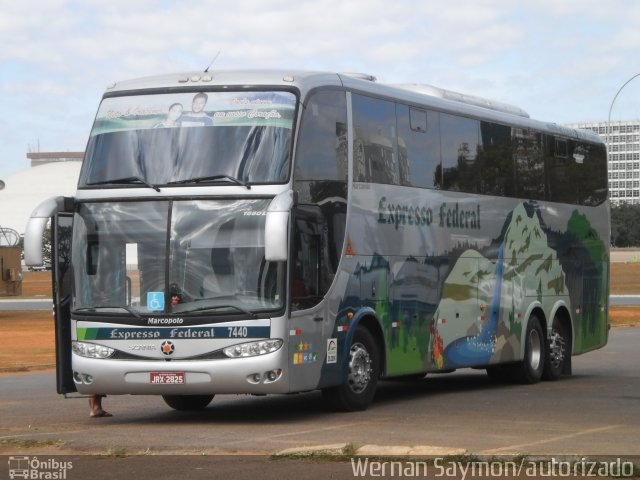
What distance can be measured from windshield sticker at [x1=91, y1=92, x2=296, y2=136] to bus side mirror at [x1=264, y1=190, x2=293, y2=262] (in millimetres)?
1339

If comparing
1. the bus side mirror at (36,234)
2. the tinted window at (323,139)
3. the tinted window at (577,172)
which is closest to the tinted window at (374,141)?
the tinted window at (323,139)

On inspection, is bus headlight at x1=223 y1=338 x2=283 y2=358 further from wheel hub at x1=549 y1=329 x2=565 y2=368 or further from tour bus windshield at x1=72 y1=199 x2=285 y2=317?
wheel hub at x1=549 y1=329 x2=565 y2=368

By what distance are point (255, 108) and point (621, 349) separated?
1741cm

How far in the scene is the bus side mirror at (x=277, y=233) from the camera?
524 inches

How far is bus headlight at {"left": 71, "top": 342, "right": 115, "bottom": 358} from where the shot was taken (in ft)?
47.7

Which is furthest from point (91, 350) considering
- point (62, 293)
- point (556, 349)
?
point (556, 349)

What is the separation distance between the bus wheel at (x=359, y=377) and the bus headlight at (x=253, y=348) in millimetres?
1467

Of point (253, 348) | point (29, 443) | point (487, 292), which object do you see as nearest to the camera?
point (29, 443)

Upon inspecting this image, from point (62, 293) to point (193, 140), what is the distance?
224 cm

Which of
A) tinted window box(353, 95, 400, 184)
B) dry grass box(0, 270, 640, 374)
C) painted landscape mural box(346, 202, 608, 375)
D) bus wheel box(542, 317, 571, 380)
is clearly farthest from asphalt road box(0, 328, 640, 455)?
dry grass box(0, 270, 640, 374)

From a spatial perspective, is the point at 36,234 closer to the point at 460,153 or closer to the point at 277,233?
the point at 277,233

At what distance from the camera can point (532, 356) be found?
20750 millimetres

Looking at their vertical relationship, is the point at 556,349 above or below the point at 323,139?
below

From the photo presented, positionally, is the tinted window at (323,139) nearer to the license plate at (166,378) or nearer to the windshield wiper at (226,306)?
the windshield wiper at (226,306)
